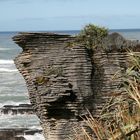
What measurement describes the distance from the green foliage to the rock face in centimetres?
26

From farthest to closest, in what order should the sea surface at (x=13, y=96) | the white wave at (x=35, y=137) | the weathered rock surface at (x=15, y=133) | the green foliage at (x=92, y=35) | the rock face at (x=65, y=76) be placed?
the sea surface at (x=13, y=96) → the white wave at (x=35, y=137) → the weathered rock surface at (x=15, y=133) → the green foliage at (x=92, y=35) → the rock face at (x=65, y=76)

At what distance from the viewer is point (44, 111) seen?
56.6ft

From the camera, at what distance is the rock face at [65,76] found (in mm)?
17016

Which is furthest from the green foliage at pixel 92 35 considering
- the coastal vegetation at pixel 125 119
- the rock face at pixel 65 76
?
the coastal vegetation at pixel 125 119

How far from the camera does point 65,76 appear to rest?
1697 cm

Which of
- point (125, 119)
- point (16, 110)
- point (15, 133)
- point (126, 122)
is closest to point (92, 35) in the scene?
point (125, 119)

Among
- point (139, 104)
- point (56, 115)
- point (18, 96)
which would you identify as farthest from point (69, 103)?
point (18, 96)

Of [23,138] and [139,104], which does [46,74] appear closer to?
[139,104]

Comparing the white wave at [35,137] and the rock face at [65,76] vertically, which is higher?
the rock face at [65,76]

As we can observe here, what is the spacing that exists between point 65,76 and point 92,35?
1.80m

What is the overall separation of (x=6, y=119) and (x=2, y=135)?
256 inches

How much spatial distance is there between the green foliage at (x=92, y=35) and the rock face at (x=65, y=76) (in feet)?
0.86

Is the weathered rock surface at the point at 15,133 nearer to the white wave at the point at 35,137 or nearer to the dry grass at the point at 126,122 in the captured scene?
the white wave at the point at 35,137

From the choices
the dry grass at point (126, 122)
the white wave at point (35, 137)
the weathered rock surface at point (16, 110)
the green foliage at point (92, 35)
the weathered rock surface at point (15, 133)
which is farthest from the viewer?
the weathered rock surface at point (16, 110)
